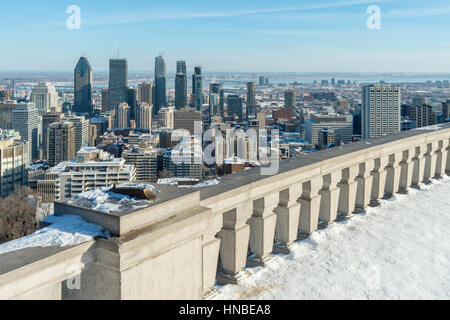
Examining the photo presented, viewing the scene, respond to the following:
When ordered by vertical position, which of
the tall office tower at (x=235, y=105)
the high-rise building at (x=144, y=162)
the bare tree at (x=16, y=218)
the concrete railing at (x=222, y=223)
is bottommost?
the bare tree at (x=16, y=218)

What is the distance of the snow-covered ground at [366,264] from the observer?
5520mm

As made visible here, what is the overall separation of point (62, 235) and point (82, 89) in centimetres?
19721

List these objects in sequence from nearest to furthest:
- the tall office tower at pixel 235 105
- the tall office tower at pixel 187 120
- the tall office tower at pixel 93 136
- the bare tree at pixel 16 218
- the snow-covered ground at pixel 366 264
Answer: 1. the snow-covered ground at pixel 366 264
2. the bare tree at pixel 16 218
3. the tall office tower at pixel 93 136
4. the tall office tower at pixel 187 120
5. the tall office tower at pixel 235 105

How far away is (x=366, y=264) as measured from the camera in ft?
20.4

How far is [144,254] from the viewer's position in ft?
13.8

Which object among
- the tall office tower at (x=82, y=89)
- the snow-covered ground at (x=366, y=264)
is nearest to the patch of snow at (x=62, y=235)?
the snow-covered ground at (x=366, y=264)

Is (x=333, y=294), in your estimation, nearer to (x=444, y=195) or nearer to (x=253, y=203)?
(x=253, y=203)

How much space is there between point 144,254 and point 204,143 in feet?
302

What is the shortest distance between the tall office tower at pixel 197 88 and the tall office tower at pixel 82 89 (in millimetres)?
46367

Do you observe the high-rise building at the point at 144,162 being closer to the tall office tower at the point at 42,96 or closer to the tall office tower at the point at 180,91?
the tall office tower at the point at 180,91

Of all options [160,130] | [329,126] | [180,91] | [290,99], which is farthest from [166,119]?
[329,126]

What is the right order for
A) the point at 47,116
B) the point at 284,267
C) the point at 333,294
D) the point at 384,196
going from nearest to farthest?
1. the point at 333,294
2. the point at 284,267
3. the point at 384,196
4. the point at 47,116

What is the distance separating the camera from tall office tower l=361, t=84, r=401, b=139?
4552 inches
